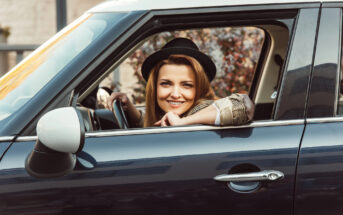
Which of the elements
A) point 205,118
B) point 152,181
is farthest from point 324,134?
point 152,181

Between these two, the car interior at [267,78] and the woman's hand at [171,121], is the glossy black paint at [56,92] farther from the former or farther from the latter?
the car interior at [267,78]

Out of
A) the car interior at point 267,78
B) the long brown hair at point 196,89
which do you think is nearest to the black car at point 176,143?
the long brown hair at point 196,89

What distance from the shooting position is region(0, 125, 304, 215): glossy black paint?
6.95 ft

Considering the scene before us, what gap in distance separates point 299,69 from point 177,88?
2.27ft

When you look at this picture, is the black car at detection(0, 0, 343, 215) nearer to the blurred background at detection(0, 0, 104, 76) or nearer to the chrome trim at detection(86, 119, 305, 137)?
the chrome trim at detection(86, 119, 305, 137)

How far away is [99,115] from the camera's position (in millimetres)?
3461

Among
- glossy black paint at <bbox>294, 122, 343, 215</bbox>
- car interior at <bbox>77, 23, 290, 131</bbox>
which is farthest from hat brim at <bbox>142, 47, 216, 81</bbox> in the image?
glossy black paint at <bbox>294, 122, 343, 215</bbox>

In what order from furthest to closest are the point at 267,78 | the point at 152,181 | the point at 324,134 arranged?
the point at 267,78, the point at 324,134, the point at 152,181

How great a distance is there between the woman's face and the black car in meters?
0.44

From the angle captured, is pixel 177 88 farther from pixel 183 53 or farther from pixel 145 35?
pixel 145 35

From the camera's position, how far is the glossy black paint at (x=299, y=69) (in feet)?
7.54

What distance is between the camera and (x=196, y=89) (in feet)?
9.39

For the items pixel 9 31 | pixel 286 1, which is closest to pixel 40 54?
pixel 286 1

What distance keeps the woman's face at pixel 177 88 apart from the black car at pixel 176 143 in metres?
0.44
